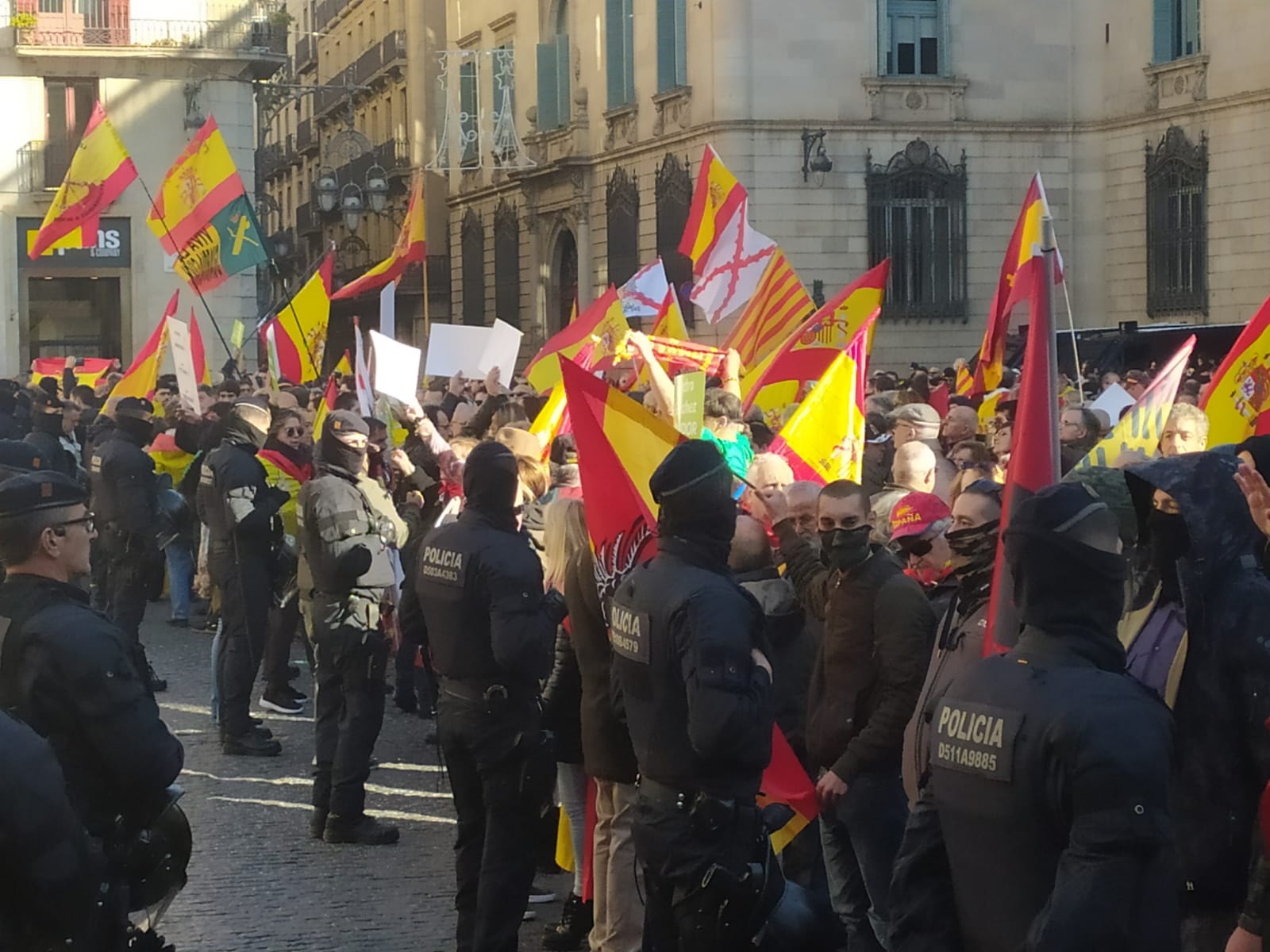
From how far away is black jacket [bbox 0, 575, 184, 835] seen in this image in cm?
432

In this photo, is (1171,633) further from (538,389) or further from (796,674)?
(538,389)

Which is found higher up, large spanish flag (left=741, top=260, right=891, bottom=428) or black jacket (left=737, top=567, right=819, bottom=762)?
large spanish flag (left=741, top=260, right=891, bottom=428)

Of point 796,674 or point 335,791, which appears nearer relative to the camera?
point 796,674

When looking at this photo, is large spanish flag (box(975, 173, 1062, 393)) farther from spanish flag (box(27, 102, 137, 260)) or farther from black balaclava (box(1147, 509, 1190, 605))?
spanish flag (box(27, 102, 137, 260))

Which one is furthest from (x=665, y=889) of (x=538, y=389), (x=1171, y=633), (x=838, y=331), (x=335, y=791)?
(x=538, y=389)

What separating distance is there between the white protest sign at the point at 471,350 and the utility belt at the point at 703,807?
30.1 feet

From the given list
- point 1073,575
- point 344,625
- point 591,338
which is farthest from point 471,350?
point 1073,575

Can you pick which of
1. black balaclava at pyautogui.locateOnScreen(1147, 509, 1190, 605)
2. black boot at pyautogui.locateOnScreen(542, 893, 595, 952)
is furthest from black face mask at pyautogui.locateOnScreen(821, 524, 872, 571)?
black boot at pyautogui.locateOnScreen(542, 893, 595, 952)

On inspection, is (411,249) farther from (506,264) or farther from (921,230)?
(506,264)

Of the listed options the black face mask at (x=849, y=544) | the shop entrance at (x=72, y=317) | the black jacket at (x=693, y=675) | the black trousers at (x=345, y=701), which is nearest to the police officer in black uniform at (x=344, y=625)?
the black trousers at (x=345, y=701)

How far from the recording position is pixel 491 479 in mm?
6207

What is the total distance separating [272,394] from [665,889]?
11235 mm

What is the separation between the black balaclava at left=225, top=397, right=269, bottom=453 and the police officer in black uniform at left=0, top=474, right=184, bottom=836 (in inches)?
233

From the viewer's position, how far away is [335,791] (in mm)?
8086
